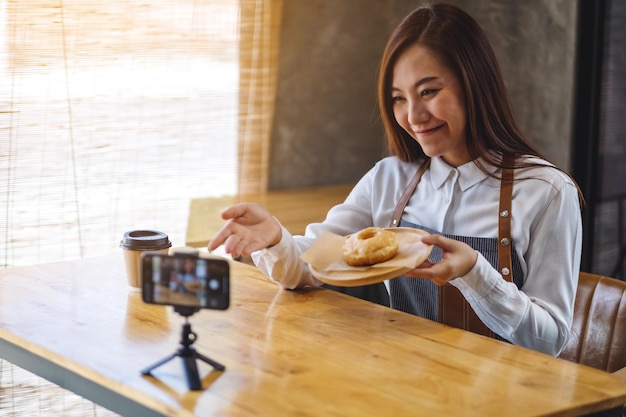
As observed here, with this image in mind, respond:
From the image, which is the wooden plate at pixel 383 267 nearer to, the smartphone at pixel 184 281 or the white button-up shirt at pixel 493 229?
the white button-up shirt at pixel 493 229

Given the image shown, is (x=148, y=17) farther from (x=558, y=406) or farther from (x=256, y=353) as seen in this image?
(x=558, y=406)

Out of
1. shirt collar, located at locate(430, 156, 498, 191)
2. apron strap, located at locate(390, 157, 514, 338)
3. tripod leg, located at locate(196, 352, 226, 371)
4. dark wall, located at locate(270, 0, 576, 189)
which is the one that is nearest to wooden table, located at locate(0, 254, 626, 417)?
tripod leg, located at locate(196, 352, 226, 371)

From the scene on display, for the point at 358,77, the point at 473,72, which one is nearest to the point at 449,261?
the point at 473,72

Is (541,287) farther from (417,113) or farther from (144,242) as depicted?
(144,242)

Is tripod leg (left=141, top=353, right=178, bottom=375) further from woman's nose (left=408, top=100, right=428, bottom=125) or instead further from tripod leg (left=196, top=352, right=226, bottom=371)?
woman's nose (left=408, top=100, right=428, bottom=125)

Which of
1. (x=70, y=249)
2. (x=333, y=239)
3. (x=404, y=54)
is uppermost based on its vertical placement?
(x=404, y=54)

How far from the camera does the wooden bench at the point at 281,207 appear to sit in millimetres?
3535

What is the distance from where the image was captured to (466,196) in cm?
229

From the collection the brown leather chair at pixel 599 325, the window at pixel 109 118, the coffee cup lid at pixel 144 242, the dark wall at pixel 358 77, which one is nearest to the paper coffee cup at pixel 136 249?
the coffee cup lid at pixel 144 242

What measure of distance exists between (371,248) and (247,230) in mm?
326

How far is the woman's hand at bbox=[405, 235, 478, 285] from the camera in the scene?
181 cm

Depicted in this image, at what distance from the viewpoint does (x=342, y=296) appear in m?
2.12

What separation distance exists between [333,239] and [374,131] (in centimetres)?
257

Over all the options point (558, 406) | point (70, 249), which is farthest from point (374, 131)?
point (558, 406)
